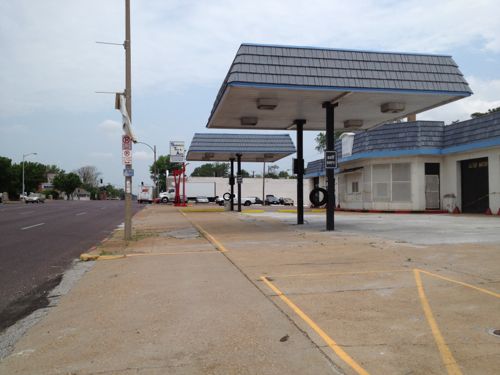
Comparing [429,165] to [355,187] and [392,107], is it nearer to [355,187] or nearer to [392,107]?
[355,187]

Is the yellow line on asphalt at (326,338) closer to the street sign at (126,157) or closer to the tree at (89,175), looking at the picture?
the street sign at (126,157)

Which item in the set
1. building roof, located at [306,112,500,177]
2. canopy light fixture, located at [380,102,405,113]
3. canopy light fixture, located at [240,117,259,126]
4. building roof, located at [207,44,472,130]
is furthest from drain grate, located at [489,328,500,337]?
building roof, located at [306,112,500,177]

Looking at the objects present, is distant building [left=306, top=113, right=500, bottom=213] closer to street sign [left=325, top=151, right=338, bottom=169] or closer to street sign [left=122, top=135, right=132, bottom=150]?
street sign [left=325, top=151, right=338, bottom=169]

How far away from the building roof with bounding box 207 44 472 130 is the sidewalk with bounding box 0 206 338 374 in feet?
25.4

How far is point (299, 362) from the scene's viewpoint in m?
4.61

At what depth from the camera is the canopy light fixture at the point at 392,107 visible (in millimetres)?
18344

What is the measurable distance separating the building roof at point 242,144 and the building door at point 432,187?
33.5ft

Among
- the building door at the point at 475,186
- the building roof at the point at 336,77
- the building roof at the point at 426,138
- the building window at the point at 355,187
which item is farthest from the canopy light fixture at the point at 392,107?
the building window at the point at 355,187

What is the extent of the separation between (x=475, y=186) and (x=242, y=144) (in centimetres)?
1632

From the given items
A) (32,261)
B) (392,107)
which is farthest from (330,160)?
(32,261)

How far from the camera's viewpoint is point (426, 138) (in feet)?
99.2

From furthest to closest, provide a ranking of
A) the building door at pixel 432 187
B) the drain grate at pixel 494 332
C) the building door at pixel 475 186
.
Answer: the building door at pixel 432 187
the building door at pixel 475 186
the drain grate at pixel 494 332

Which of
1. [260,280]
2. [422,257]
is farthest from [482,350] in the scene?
[422,257]

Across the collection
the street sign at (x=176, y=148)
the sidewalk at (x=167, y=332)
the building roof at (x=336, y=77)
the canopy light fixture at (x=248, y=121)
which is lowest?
the sidewalk at (x=167, y=332)
